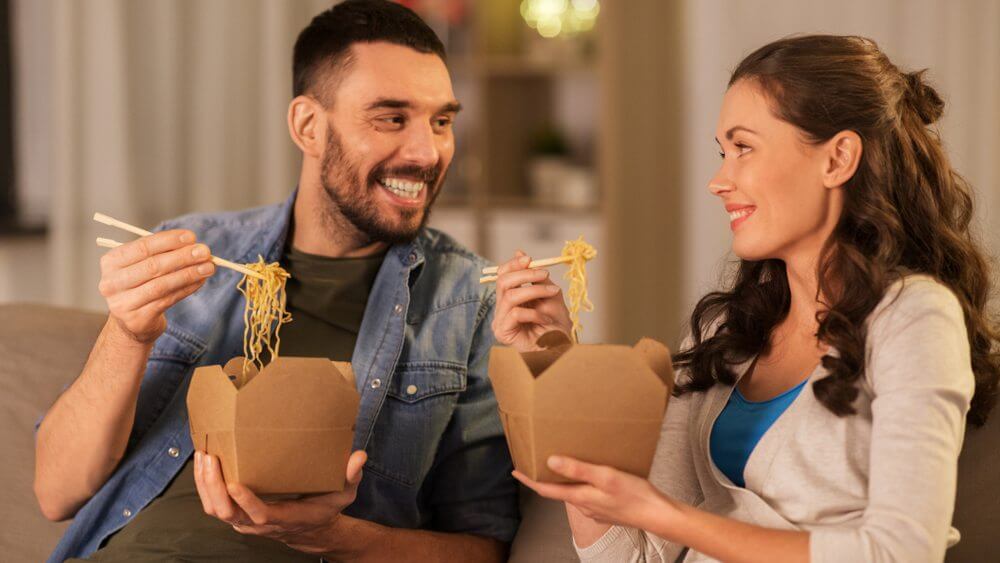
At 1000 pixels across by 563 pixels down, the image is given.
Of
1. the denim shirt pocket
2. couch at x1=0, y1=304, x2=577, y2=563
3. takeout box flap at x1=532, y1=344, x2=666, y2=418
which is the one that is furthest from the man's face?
takeout box flap at x1=532, y1=344, x2=666, y2=418

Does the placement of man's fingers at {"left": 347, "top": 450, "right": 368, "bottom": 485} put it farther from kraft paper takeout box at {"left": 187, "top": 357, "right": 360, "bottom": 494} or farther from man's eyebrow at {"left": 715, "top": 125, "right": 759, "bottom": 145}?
man's eyebrow at {"left": 715, "top": 125, "right": 759, "bottom": 145}

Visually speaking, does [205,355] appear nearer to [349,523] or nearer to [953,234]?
[349,523]

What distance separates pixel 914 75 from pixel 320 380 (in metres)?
0.86

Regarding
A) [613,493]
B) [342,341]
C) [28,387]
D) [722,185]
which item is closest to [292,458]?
[613,493]

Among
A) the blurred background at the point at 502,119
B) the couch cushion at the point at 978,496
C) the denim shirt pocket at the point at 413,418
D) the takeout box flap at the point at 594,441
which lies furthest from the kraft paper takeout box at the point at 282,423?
the blurred background at the point at 502,119

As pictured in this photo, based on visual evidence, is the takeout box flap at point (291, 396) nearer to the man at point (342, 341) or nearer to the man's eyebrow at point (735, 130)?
the man at point (342, 341)

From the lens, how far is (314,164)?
200 cm

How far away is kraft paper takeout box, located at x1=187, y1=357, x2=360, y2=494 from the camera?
1.30 metres

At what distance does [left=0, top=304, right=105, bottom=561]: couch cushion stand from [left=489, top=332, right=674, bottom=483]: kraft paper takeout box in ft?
3.34

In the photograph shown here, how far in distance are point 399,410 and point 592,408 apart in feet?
2.01

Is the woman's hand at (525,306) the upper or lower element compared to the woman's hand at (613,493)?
upper

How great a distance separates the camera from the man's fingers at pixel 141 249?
1.47 metres

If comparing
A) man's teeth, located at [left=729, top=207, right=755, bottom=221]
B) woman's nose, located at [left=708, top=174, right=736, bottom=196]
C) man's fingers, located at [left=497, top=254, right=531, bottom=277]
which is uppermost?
woman's nose, located at [left=708, top=174, right=736, bottom=196]

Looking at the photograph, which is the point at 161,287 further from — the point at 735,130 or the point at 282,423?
the point at 735,130
